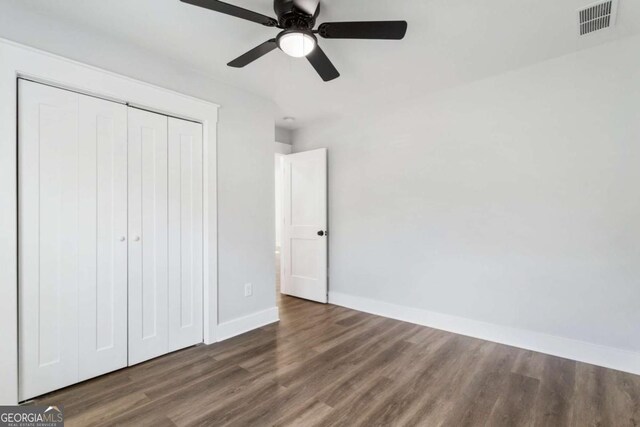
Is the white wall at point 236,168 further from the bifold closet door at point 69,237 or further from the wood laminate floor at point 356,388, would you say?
the wood laminate floor at point 356,388

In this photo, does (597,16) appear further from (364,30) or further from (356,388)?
(356,388)

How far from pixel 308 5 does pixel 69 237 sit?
223 cm

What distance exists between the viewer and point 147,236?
8.08 feet

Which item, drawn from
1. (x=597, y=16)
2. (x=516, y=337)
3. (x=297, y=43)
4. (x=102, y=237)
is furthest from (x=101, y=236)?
(x=597, y=16)

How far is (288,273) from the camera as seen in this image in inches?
178

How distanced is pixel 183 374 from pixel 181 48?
8.46ft

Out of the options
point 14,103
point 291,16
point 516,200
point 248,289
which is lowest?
point 248,289

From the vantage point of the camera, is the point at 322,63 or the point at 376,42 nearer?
the point at 322,63

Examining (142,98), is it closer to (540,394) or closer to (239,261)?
(239,261)

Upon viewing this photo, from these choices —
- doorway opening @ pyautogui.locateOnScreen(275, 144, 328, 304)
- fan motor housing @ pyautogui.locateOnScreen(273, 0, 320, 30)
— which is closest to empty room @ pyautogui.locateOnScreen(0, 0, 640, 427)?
fan motor housing @ pyautogui.locateOnScreen(273, 0, 320, 30)

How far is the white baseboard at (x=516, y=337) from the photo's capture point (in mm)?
2330

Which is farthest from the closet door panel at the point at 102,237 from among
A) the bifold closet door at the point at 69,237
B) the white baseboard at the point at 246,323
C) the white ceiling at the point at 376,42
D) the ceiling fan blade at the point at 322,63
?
the ceiling fan blade at the point at 322,63

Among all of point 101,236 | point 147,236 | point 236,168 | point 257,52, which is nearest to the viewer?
point 257,52

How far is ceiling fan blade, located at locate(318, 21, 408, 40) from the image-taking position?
1.63 m
